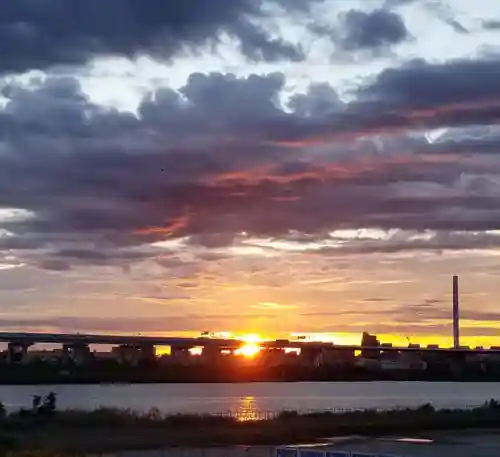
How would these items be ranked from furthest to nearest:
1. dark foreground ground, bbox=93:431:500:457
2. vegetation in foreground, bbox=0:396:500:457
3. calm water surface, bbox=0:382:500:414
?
calm water surface, bbox=0:382:500:414, vegetation in foreground, bbox=0:396:500:457, dark foreground ground, bbox=93:431:500:457

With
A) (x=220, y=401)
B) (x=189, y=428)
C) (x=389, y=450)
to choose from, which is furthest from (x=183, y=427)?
(x=220, y=401)

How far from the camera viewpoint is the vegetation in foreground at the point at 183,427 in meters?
57.8

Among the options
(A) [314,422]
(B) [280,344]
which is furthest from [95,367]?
(A) [314,422]

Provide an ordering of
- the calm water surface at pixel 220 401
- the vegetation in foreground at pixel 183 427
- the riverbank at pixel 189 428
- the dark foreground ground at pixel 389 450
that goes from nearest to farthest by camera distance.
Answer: the dark foreground ground at pixel 389 450, the riverbank at pixel 189 428, the vegetation in foreground at pixel 183 427, the calm water surface at pixel 220 401

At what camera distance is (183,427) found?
68062 mm

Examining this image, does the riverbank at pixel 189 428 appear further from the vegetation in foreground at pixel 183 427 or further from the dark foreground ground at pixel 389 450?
the dark foreground ground at pixel 389 450

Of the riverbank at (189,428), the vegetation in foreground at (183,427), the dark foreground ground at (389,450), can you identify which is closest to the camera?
the dark foreground ground at (389,450)

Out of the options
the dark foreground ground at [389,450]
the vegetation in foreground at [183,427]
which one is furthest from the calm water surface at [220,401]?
the dark foreground ground at [389,450]

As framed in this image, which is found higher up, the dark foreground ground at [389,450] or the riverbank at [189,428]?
the riverbank at [189,428]

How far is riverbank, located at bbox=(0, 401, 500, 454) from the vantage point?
57562mm

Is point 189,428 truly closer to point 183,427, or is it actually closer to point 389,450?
point 183,427

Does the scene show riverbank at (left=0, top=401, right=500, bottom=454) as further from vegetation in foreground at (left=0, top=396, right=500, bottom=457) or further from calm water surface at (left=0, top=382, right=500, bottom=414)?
calm water surface at (left=0, top=382, right=500, bottom=414)

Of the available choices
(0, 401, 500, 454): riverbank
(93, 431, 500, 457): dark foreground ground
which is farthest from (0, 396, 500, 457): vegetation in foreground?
(93, 431, 500, 457): dark foreground ground

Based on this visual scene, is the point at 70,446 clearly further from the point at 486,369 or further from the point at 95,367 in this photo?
the point at 486,369
